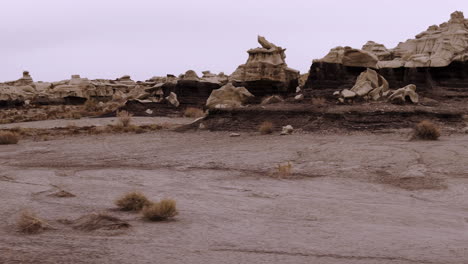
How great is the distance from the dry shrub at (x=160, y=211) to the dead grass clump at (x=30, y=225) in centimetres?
147

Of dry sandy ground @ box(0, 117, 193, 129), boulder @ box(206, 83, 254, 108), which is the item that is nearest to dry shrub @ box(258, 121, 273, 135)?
boulder @ box(206, 83, 254, 108)

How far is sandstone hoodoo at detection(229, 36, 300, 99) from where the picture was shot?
114 feet

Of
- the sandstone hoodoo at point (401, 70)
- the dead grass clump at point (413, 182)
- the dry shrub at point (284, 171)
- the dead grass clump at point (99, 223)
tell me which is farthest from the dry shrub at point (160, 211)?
the sandstone hoodoo at point (401, 70)

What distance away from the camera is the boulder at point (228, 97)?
103ft

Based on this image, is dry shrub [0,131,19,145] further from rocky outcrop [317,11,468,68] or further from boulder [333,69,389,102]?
rocky outcrop [317,11,468,68]

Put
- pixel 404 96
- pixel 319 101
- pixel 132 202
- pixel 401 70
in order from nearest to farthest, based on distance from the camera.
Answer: pixel 132 202
pixel 404 96
pixel 319 101
pixel 401 70

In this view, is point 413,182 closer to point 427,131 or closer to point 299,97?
point 427,131

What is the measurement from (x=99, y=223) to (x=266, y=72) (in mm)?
27872

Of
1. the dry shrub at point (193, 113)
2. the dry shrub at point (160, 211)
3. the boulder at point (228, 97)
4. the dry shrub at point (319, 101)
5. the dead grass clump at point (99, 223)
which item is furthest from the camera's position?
the dry shrub at point (193, 113)

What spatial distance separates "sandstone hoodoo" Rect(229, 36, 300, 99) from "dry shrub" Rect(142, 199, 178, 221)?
87.5ft

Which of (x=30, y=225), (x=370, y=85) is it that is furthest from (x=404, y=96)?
(x=30, y=225)

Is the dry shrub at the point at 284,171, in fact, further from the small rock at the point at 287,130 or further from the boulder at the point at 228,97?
the boulder at the point at 228,97

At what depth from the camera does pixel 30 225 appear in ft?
24.4

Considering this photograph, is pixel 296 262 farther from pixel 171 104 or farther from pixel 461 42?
pixel 171 104
